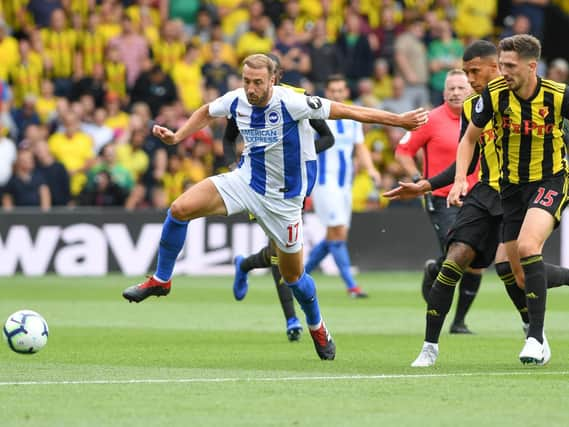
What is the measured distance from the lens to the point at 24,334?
924cm

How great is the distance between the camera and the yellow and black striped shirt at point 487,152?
9633 mm

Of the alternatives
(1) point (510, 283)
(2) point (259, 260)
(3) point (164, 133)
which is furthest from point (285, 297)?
(3) point (164, 133)

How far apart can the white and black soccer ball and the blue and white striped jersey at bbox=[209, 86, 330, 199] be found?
1779mm

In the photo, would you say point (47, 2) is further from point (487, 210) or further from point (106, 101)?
point (487, 210)

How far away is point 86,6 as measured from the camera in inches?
897

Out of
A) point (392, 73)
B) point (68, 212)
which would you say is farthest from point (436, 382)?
point (392, 73)

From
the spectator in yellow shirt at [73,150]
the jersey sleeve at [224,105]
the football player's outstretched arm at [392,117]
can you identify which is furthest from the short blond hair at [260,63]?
the spectator in yellow shirt at [73,150]

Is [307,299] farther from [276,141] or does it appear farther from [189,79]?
[189,79]

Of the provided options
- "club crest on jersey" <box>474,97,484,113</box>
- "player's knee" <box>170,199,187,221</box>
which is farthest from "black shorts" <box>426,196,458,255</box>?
"player's knee" <box>170,199,187,221</box>

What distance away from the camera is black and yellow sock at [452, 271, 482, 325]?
1206 cm

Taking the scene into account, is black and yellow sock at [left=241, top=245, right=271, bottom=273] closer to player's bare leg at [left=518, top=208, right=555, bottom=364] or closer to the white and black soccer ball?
the white and black soccer ball

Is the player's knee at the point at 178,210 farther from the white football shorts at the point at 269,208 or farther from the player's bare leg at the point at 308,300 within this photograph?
the player's bare leg at the point at 308,300

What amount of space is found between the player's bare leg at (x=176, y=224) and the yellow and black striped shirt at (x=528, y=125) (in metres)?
1.90

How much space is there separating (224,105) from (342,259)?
7342 mm
